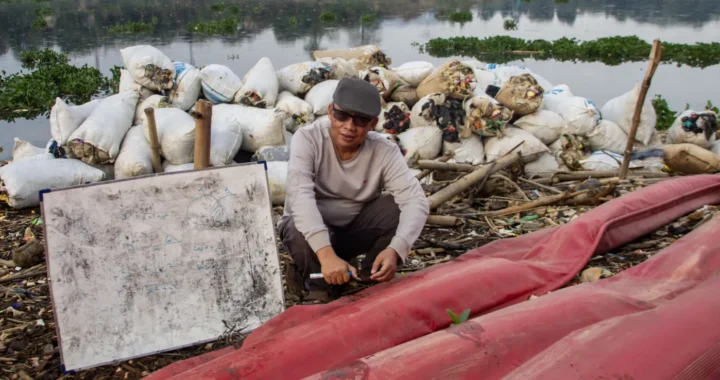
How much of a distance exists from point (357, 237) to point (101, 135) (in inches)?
86.4

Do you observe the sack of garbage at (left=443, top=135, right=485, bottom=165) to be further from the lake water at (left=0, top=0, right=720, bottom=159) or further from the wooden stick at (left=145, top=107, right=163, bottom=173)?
the lake water at (left=0, top=0, right=720, bottom=159)

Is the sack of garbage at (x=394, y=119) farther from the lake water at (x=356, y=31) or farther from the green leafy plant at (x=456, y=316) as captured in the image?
the lake water at (x=356, y=31)

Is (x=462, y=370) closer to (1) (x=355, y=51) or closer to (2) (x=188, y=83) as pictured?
(2) (x=188, y=83)

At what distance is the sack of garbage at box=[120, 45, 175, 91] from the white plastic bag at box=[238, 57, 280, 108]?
1.73ft

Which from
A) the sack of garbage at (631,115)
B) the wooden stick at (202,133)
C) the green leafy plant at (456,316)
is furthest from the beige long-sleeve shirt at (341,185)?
the sack of garbage at (631,115)

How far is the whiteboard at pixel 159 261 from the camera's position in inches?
81.8

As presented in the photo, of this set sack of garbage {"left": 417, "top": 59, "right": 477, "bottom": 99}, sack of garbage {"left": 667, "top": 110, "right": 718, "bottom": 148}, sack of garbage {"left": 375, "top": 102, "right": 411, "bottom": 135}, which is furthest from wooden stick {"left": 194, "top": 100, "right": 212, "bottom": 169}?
sack of garbage {"left": 667, "top": 110, "right": 718, "bottom": 148}

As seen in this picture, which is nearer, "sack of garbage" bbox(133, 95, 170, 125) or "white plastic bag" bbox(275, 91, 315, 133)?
"sack of garbage" bbox(133, 95, 170, 125)

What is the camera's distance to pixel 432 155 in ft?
15.0

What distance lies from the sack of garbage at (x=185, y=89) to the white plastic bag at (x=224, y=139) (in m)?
0.33

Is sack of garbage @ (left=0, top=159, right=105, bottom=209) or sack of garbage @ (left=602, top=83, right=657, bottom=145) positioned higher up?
sack of garbage @ (left=602, top=83, right=657, bottom=145)

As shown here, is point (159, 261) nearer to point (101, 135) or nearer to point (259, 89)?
point (101, 135)

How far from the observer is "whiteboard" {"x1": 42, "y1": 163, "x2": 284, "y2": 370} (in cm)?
208

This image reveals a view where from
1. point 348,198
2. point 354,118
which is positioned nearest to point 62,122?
point 348,198
